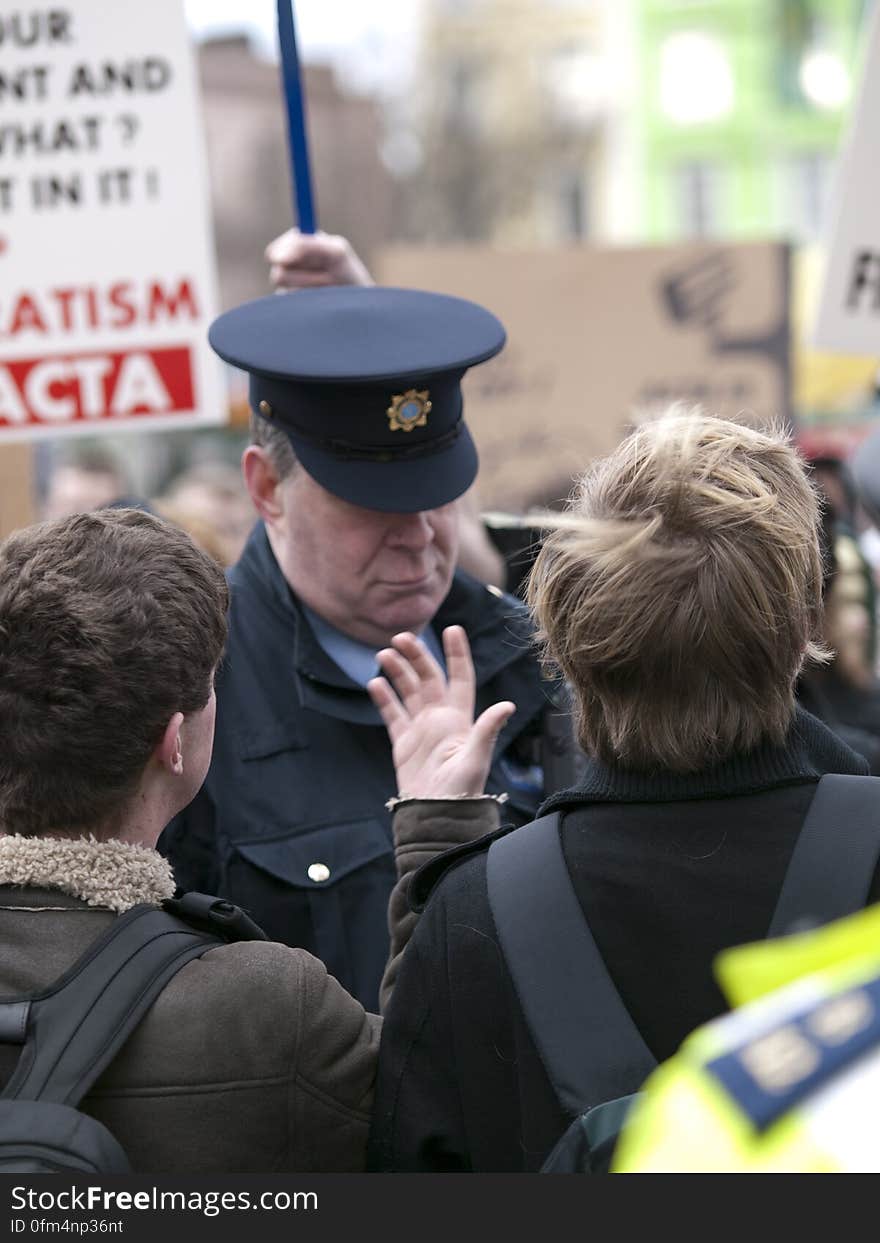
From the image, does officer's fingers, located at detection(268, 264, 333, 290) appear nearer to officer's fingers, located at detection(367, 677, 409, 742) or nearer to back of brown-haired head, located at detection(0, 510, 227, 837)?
officer's fingers, located at detection(367, 677, 409, 742)

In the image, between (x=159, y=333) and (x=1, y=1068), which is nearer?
(x=1, y=1068)

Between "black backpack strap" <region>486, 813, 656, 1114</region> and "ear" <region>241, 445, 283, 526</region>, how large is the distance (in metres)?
1.31

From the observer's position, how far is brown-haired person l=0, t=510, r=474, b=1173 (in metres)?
1.89

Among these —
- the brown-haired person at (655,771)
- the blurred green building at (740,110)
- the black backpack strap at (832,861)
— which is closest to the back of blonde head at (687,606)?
the brown-haired person at (655,771)

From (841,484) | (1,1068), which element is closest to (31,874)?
(1,1068)

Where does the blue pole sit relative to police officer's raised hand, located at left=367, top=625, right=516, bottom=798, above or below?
above

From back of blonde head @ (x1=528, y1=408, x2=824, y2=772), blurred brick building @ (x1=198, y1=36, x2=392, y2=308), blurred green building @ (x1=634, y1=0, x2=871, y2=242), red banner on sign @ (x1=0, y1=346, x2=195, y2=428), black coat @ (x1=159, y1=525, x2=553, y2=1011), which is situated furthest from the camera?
blurred green building @ (x1=634, y1=0, x2=871, y2=242)

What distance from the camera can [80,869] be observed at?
1.96m

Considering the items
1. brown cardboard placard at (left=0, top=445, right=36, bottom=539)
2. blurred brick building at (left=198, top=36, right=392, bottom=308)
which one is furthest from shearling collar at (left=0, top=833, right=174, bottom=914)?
blurred brick building at (left=198, top=36, right=392, bottom=308)

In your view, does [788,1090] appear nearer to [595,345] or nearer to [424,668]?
[424,668]

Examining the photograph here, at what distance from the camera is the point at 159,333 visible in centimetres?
393

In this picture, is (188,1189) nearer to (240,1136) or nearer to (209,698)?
(240,1136)

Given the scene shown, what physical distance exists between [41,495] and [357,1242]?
8.12 m

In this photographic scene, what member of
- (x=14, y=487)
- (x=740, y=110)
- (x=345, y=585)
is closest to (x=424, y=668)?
(x=345, y=585)
